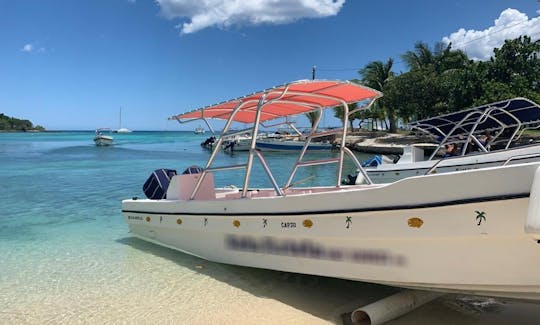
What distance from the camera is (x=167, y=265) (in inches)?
283

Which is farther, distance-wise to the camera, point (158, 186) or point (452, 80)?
point (452, 80)

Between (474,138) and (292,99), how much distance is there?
7.11 m

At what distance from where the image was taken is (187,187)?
7.27 m

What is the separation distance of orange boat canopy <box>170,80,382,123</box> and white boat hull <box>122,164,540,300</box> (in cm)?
145

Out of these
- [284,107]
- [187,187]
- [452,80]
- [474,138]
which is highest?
[452,80]

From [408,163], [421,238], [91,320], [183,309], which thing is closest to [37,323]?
[91,320]

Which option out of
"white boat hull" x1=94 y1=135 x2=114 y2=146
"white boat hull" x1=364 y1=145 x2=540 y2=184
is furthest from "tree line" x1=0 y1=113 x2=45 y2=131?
"white boat hull" x1=364 y1=145 x2=540 y2=184

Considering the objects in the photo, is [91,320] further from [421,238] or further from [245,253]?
[421,238]

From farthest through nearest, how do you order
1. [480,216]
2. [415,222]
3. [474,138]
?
[474,138] → [415,222] → [480,216]

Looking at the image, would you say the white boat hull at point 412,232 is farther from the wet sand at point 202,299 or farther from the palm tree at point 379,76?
the palm tree at point 379,76

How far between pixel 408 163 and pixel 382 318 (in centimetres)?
1026

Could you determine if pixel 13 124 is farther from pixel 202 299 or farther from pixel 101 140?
pixel 202 299

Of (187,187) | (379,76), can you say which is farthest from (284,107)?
(379,76)

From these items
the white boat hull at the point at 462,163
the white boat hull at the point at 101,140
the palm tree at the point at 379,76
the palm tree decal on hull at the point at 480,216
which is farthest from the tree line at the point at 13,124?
the palm tree decal on hull at the point at 480,216
